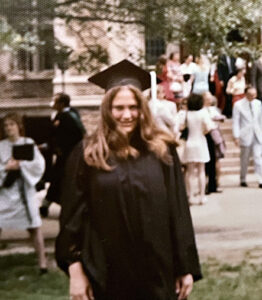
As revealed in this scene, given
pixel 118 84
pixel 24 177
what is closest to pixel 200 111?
pixel 24 177


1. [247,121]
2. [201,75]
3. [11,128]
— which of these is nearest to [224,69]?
[201,75]

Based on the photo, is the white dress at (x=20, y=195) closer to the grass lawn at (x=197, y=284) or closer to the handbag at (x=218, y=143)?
the grass lawn at (x=197, y=284)

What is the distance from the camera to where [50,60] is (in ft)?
27.6

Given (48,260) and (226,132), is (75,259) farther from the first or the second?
(226,132)

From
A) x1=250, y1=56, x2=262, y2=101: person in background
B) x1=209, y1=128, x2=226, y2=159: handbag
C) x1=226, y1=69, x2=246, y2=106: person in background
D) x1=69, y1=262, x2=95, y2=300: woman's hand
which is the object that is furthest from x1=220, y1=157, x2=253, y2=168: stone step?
x1=69, y1=262, x2=95, y2=300: woman's hand

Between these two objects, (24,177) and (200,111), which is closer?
(24,177)

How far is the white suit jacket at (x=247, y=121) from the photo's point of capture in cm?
995

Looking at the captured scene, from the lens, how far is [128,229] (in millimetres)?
3475

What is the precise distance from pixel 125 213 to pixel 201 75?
198 inches

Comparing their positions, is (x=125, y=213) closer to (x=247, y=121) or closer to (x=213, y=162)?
(x=247, y=121)

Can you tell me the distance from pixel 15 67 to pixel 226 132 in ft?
12.1

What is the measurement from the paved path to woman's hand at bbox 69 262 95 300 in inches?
166

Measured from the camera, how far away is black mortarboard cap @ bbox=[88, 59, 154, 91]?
383 centimetres

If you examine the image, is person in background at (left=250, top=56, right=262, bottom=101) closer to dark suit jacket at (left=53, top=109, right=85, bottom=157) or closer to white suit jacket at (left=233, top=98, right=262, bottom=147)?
white suit jacket at (left=233, top=98, right=262, bottom=147)
